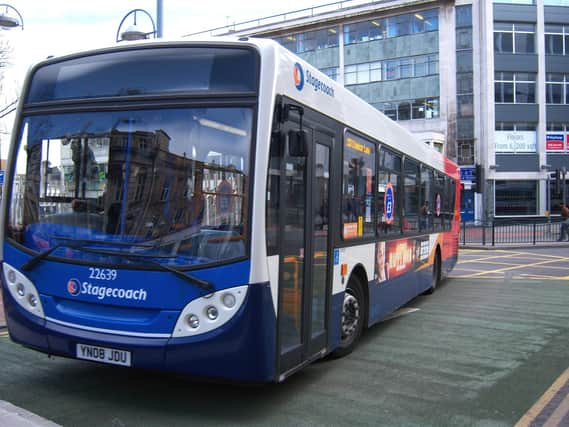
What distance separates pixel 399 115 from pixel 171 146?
44.5 meters

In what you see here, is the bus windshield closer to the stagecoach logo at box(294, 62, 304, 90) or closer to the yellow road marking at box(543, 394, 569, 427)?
the stagecoach logo at box(294, 62, 304, 90)

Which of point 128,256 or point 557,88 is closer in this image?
point 128,256

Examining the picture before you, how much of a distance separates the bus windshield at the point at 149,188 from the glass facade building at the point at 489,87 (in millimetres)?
41383

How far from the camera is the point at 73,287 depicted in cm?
486

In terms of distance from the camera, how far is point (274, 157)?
15.6 feet

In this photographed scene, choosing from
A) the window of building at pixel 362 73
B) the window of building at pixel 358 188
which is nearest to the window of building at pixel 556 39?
the window of building at pixel 362 73

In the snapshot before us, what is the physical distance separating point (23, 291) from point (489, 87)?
44.6m

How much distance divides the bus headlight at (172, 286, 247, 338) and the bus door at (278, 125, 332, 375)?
1.56ft

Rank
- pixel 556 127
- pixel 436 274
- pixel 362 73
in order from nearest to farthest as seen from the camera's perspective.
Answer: pixel 436 274 → pixel 556 127 → pixel 362 73

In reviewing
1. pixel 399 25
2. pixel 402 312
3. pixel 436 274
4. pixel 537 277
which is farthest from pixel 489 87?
pixel 402 312

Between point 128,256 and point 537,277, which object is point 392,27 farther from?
point 128,256

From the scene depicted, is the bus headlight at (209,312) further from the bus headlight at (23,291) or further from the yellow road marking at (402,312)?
the yellow road marking at (402,312)

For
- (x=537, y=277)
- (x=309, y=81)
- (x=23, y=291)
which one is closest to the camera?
Result: (x=23, y=291)

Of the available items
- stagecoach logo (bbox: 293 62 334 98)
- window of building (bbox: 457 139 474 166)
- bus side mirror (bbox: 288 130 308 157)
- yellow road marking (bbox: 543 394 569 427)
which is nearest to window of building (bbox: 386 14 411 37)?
window of building (bbox: 457 139 474 166)
